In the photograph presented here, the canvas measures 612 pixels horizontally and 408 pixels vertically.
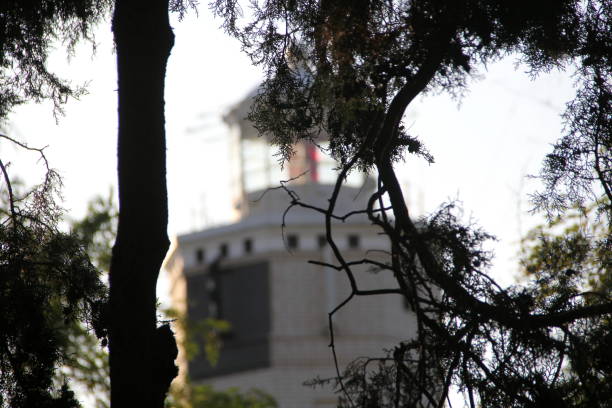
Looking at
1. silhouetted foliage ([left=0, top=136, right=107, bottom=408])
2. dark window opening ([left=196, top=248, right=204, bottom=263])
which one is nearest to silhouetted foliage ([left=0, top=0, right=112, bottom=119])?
silhouetted foliage ([left=0, top=136, right=107, bottom=408])

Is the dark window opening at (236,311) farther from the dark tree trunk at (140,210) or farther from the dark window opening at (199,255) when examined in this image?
the dark tree trunk at (140,210)

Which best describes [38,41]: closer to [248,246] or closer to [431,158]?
[431,158]

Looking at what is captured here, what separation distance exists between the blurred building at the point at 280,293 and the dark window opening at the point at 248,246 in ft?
0.11

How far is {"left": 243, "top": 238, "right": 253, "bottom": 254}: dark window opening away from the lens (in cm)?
4478

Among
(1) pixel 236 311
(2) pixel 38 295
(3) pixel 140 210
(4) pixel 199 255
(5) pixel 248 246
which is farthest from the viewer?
(4) pixel 199 255

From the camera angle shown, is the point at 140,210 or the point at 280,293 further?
the point at 280,293

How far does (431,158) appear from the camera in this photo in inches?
282

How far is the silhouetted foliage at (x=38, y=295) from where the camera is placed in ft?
23.2

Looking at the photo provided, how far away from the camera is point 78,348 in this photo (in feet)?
59.4

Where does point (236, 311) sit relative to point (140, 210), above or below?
above

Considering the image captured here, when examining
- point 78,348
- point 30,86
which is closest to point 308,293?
point 78,348

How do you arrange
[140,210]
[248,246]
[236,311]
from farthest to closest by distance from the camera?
[248,246] < [236,311] < [140,210]

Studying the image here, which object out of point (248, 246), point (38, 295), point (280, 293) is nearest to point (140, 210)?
point (38, 295)

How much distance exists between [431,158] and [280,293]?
37.2 meters
